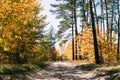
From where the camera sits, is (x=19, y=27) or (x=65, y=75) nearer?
(x=65, y=75)

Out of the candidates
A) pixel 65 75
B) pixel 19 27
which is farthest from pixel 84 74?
pixel 19 27

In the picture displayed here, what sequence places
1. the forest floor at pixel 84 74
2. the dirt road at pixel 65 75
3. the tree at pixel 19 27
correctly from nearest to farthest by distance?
the tree at pixel 19 27 → the forest floor at pixel 84 74 → the dirt road at pixel 65 75

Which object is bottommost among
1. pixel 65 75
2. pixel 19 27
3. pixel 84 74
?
pixel 84 74

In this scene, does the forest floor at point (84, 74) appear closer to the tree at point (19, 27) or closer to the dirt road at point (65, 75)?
the dirt road at point (65, 75)

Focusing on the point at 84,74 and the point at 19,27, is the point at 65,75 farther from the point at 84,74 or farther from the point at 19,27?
the point at 19,27

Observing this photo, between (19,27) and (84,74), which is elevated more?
(19,27)

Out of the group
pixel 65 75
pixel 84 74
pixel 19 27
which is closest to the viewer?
pixel 65 75

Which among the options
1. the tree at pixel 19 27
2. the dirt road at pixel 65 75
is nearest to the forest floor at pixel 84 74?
the dirt road at pixel 65 75

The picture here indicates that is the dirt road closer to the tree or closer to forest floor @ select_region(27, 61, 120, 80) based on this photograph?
forest floor @ select_region(27, 61, 120, 80)

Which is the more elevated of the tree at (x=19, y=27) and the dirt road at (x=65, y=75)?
the tree at (x=19, y=27)

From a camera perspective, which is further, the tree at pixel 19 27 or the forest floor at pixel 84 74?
the forest floor at pixel 84 74

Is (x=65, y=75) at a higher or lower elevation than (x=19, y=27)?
lower

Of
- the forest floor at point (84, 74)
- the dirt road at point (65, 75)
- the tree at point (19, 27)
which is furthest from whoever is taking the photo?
the dirt road at point (65, 75)

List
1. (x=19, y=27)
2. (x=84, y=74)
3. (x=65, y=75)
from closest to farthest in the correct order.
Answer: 1. (x=65, y=75)
2. (x=84, y=74)
3. (x=19, y=27)
